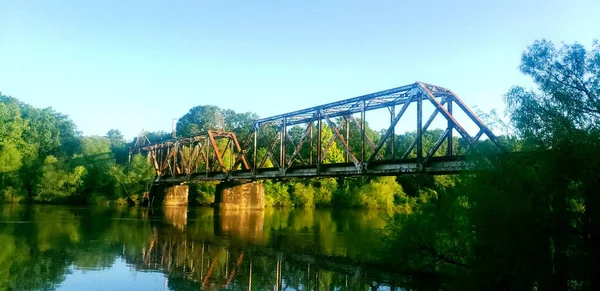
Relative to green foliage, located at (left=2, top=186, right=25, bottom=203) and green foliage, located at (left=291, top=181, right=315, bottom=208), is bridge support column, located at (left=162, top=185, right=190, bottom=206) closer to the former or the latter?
green foliage, located at (left=291, top=181, right=315, bottom=208)

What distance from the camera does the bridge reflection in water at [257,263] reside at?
1247 centimetres

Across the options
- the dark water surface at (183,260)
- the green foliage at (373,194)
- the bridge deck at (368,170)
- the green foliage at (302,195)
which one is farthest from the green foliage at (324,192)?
the dark water surface at (183,260)

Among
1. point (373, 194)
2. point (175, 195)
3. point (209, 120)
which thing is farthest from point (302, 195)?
point (209, 120)

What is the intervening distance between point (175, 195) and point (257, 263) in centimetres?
4051

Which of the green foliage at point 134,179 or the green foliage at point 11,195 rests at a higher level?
the green foliage at point 134,179

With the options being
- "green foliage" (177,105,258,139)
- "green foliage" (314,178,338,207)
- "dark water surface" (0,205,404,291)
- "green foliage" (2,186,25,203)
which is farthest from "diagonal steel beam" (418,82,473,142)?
"green foliage" (177,105,258,139)

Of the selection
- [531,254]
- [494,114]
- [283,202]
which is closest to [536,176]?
[531,254]

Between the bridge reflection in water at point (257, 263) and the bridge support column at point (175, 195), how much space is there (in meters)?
30.4

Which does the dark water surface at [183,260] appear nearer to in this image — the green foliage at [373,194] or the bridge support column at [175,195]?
the bridge support column at [175,195]

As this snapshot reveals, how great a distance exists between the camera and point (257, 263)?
15.6 meters

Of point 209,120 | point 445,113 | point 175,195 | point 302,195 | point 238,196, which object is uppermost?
point 209,120

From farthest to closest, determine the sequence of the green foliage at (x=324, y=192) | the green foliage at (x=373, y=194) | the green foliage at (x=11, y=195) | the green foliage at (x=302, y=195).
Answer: the green foliage at (x=324, y=192), the green foliage at (x=302, y=195), the green foliage at (x=373, y=194), the green foliage at (x=11, y=195)

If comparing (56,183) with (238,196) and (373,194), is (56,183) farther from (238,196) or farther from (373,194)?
(373,194)

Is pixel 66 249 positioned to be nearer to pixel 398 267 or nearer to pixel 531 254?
pixel 398 267
